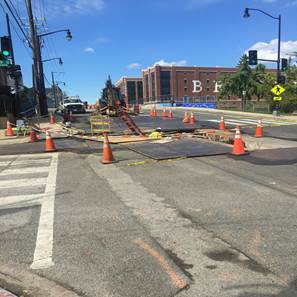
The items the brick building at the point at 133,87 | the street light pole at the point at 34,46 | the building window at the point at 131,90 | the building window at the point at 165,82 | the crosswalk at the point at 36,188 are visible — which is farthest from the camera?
the building window at the point at 131,90

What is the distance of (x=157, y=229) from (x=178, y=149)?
7738 millimetres

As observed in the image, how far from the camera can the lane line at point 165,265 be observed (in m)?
3.74

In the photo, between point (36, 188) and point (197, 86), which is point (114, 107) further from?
point (197, 86)

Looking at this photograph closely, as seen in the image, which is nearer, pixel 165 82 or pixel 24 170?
pixel 24 170

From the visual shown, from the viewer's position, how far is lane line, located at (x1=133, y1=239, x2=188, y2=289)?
3.74 m

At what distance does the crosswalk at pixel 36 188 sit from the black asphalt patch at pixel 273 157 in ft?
17.2

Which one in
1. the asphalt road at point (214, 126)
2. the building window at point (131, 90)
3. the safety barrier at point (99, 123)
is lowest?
the asphalt road at point (214, 126)

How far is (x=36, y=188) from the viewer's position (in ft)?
26.4

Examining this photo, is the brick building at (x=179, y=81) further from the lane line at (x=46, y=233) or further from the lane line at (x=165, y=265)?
the lane line at (x=165, y=265)

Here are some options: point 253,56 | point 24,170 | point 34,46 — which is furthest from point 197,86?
point 24,170

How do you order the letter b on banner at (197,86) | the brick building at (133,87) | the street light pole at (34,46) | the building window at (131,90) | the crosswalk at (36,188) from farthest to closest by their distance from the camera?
the building window at (131,90) < the brick building at (133,87) < the letter b on banner at (197,86) < the street light pole at (34,46) < the crosswalk at (36,188)

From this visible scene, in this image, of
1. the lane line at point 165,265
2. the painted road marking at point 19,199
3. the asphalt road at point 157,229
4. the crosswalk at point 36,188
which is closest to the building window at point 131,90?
the crosswalk at point 36,188

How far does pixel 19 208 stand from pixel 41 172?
334 centimetres

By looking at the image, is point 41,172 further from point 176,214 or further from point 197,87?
point 197,87
